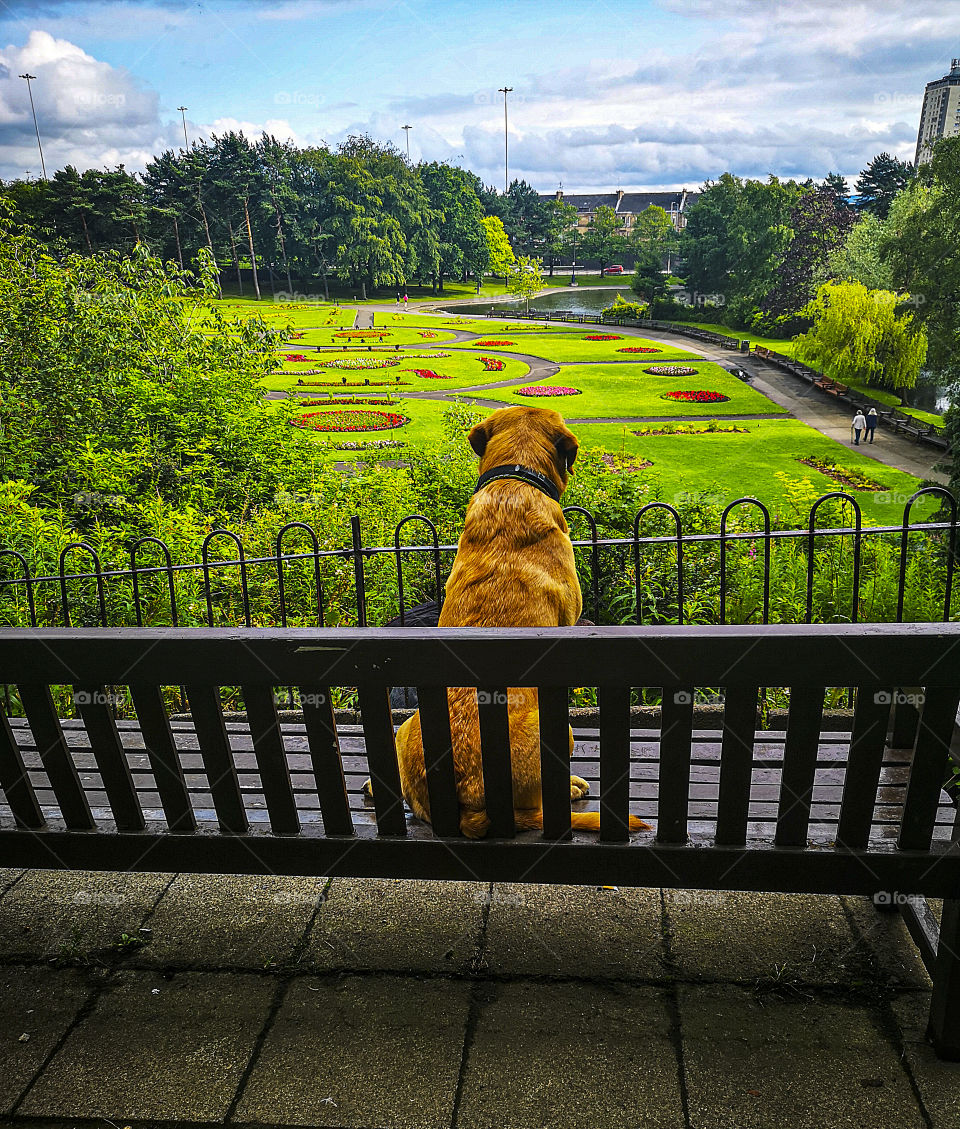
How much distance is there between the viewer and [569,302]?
50156mm

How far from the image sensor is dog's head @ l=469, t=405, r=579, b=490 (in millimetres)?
3201

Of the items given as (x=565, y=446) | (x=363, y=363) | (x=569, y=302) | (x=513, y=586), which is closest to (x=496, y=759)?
(x=513, y=586)

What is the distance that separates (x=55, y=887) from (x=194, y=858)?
2.82 feet

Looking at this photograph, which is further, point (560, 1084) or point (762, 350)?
point (762, 350)

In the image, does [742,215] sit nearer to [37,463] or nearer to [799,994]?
[37,463]

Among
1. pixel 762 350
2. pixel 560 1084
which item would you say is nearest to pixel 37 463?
pixel 560 1084

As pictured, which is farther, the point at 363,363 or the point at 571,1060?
the point at 363,363

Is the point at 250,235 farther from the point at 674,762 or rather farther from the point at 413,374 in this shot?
the point at 674,762

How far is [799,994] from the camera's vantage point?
2006mm

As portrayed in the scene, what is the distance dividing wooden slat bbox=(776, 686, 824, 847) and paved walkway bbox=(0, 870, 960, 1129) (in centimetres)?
49

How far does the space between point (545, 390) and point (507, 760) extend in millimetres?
25206

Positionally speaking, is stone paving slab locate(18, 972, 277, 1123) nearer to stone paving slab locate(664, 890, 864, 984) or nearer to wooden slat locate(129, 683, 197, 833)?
wooden slat locate(129, 683, 197, 833)

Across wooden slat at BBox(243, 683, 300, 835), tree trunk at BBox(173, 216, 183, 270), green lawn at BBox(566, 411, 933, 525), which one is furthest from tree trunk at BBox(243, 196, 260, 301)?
wooden slat at BBox(243, 683, 300, 835)

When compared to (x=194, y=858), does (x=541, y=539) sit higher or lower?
higher
